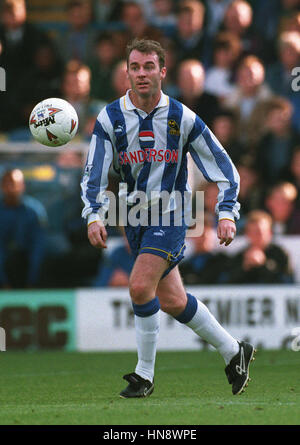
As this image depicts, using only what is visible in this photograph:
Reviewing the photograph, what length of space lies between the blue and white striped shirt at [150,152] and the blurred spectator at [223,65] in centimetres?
562

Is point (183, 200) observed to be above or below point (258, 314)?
above

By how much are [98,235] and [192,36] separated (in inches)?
271

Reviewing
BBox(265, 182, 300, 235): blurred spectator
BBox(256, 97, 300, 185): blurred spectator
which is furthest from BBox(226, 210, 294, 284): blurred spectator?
BBox(256, 97, 300, 185): blurred spectator

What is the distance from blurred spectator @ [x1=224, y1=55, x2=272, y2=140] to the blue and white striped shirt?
17.1 feet

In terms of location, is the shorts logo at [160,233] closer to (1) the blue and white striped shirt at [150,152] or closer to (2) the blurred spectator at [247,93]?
(1) the blue and white striped shirt at [150,152]

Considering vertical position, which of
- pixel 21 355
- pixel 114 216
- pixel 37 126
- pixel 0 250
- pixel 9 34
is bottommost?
pixel 21 355

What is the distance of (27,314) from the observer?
1082cm

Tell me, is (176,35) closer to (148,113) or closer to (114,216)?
(114,216)

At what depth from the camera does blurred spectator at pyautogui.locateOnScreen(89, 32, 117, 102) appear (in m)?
12.5

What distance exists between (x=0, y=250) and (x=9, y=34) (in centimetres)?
300

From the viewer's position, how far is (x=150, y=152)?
246 inches

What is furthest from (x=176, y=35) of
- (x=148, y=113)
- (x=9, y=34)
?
(x=148, y=113)
